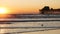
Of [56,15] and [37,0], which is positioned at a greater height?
[37,0]

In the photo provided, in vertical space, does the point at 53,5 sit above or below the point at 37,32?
above

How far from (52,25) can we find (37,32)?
0.14m

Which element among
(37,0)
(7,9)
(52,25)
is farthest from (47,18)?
(7,9)

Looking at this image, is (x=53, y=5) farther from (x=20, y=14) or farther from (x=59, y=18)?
(x=20, y=14)

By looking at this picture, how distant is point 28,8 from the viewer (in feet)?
3.69

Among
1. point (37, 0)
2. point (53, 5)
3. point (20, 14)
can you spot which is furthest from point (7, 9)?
point (53, 5)

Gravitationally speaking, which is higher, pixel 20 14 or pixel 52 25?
pixel 20 14

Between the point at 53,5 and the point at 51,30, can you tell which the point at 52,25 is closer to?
the point at 51,30

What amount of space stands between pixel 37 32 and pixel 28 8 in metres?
0.22


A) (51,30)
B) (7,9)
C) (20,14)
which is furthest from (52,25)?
(7,9)

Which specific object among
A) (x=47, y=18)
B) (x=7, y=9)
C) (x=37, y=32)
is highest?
(x=7, y=9)

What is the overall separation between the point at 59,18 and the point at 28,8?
10.8 inches

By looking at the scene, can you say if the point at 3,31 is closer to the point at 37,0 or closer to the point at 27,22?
the point at 27,22

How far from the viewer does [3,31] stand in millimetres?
1091
